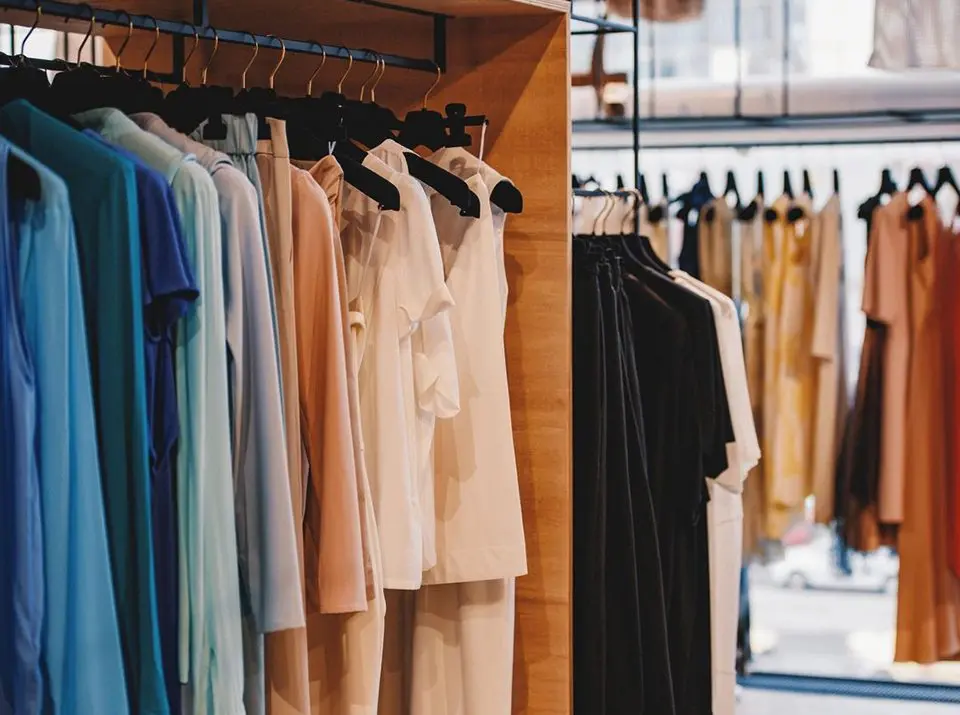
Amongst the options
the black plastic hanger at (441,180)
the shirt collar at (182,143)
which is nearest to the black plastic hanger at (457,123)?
the black plastic hanger at (441,180)

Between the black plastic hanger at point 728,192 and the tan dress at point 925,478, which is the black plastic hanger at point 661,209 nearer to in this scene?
the black plastic hanger at point 728,192

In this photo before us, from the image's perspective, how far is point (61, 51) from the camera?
4.22 metres

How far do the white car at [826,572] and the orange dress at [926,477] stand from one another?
31.5 inches

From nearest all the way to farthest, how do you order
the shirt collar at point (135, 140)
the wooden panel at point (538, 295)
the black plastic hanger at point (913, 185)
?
1. the shirt collar at point (135, 140)
2. the wooden panel at point (538, 295)
3. the black plastic hanger at point (913, 185)

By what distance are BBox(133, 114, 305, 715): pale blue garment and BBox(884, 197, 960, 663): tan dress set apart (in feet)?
8.27

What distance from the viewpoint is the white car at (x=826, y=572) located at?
188 inches

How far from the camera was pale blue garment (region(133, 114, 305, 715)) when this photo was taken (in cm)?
167

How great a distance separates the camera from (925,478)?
3.79 metres

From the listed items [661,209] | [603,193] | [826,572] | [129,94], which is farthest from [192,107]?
[826,572]

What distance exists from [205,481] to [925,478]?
8.82 feet

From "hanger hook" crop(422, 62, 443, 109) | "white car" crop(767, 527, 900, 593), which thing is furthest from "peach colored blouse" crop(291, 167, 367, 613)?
"white car" crop(767, 527, 900, 593)

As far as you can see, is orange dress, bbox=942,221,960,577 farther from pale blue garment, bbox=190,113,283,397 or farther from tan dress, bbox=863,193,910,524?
pale blue garment, bbox=190,113,283,397

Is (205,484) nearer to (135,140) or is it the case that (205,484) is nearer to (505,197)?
(135,140)

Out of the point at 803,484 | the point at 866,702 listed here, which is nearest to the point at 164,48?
the point at 803,484
